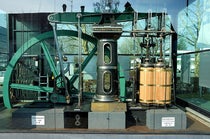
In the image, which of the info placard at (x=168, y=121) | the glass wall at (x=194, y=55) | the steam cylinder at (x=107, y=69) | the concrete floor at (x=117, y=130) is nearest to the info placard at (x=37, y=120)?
the concrete floor at (x=117, y=130)

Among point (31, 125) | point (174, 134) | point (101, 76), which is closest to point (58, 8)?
point (101, 76)

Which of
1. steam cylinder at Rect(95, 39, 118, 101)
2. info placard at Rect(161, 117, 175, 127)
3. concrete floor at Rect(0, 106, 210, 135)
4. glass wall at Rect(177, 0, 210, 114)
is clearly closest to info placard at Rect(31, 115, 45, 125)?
concrete floor at Rect(0, 106, 210, 135)

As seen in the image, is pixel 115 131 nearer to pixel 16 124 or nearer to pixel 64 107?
pixel 64 107

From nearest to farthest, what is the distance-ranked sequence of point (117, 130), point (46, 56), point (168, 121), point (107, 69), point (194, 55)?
point (117, 130)
point (168, 121)
point (107, 69)
point (46, 56)
point (194, 55)

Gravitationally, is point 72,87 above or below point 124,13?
below

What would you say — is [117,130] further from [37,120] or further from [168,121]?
[37,120]

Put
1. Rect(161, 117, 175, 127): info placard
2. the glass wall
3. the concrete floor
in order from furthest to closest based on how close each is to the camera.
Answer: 1. the glass wall
2. Rect(161, 117, 175, 127): info placard
3. the concrete floor

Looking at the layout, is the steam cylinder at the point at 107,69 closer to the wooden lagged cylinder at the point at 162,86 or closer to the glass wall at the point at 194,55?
the wooden lagged cylinder at the point at 162,86

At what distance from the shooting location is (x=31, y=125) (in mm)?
4363

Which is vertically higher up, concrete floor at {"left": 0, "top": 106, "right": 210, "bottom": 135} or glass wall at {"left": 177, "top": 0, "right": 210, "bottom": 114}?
glass wall at {"left": 177, "top": 0, "right": 210, "bottom": 114}

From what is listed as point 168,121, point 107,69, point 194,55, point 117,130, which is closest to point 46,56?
point 107,69

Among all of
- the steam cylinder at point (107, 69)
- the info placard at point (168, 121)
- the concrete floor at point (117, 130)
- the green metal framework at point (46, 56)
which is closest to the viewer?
the concrete floor at point (117, 130)

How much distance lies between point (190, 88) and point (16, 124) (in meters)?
3.58

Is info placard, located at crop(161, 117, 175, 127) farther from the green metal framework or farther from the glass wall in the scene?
the green metal framework
